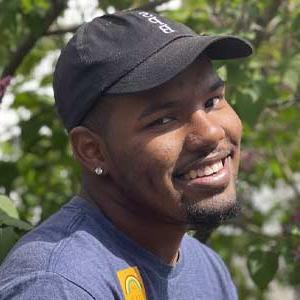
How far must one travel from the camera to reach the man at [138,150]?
201cm

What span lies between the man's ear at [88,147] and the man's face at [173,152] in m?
0.03

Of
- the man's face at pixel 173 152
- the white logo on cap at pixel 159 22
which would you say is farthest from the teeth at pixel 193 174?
the white logo on cap at pixel 159 22

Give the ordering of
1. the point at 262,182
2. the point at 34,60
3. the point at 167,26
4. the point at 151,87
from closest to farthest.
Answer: the point at 151,87
the point at 167,26
the point at 34,60
the point at 262,182

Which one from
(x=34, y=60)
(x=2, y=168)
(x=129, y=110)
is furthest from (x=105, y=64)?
(x=34, y=60)

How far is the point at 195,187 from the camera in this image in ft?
6.67

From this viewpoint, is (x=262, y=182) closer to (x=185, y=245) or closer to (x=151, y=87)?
(x=185, y=245)

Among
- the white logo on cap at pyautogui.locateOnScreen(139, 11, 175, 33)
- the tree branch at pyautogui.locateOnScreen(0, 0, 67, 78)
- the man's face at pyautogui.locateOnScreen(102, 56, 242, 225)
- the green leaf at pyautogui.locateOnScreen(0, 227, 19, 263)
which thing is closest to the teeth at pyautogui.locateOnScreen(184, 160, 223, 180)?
the man's face at pyautogui.locateOnScreen(102, 56, 242, 225)

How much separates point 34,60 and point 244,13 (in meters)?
1.37

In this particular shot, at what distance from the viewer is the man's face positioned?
2.02m

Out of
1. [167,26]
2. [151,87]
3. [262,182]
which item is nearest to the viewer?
[151,87]

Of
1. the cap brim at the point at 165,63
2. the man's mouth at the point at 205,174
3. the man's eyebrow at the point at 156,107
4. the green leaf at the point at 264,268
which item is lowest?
the green leaf at the point at 264,268

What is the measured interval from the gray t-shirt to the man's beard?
16 cm

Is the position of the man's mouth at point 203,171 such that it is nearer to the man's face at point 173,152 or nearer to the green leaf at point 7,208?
the man's face at point 173,152

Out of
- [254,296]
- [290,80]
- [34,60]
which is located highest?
[290,80]
